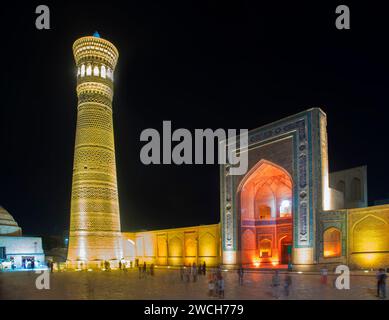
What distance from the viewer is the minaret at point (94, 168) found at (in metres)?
21.8

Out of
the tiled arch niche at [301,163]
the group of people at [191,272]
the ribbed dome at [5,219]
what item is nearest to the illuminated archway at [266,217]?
the tiled arch niche at [301,163]

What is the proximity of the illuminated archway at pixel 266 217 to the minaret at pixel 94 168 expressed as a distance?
766 centimetres

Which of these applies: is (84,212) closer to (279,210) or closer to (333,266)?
(279,210)

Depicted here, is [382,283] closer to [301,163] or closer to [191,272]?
[191,272]

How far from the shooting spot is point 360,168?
22.2 meters

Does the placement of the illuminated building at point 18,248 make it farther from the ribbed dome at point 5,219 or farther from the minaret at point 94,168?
the minaret at point 94,168

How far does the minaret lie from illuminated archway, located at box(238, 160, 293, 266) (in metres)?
7.66

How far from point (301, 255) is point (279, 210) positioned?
19.2ft

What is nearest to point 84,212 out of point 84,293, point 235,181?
point 235,181

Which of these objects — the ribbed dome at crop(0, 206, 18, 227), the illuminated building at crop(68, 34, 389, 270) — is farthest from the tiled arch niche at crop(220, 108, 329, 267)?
the ribbed dome at crop(0, 206, 18, 227)

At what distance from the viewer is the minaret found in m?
21.8

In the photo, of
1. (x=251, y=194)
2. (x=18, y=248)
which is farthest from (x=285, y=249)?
(x=18, y=248)
